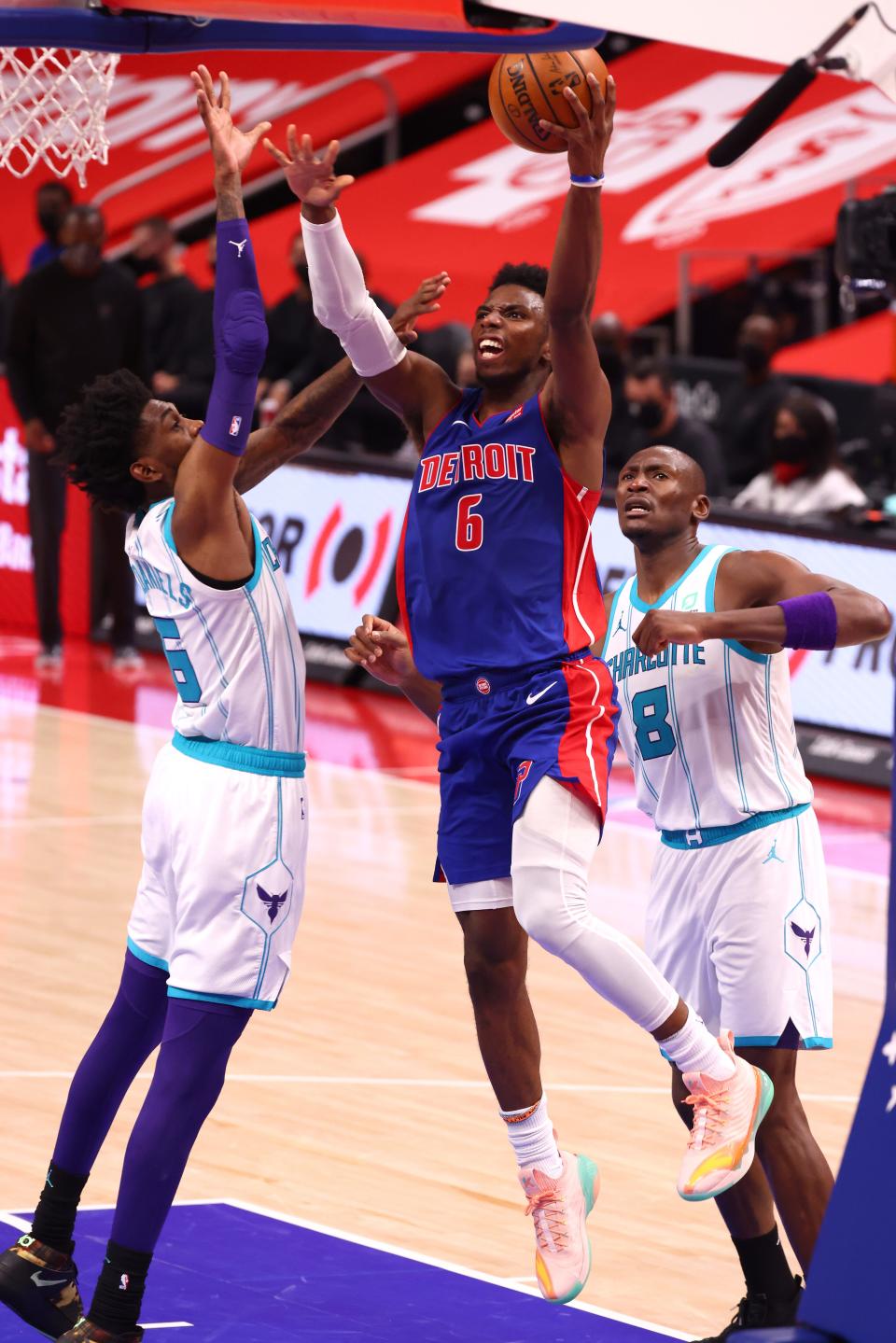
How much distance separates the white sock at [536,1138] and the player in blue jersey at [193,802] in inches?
25.7

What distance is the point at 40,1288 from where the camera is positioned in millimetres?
5438

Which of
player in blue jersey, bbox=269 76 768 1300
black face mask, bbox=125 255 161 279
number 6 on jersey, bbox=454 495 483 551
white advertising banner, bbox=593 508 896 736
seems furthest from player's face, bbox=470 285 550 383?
black face mask, bbox=125 255 161 279

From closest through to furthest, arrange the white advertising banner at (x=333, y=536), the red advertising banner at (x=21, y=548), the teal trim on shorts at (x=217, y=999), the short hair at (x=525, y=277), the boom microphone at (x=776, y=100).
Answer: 1. the boom microphone at (x=776, y=100)
2. the teal trim on shorts at (x=217, y=999)
3. the short hair at (x=525, y=277)
4. the white advertising banner at (x=333, y=536)
5. the red advertising banner at (x=21, y=548)

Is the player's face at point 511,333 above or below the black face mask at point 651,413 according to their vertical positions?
above

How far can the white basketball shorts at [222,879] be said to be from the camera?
5273 mm

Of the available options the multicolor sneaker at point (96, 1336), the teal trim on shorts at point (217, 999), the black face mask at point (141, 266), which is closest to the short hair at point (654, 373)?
the black face mask at point (141, 266)

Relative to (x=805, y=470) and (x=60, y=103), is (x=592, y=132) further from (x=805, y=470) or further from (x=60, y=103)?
(x=805, y=470)

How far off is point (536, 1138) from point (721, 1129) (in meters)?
0.52

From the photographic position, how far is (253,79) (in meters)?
23.1

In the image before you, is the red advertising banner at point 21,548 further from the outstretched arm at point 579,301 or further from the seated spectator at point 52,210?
the outstretched arm at point 579,301

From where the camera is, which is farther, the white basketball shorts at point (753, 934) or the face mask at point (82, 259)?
the face mask at point (82, 259)

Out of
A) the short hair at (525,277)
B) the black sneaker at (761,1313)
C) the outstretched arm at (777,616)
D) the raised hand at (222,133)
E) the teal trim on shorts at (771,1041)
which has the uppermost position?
the raised hand at (222,133)

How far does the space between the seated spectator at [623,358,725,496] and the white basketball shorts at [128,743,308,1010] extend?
7.74 metres

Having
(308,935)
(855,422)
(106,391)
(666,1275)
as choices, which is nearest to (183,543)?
(106,391)
